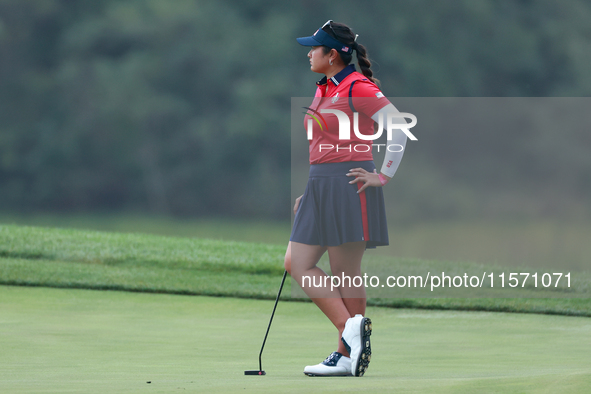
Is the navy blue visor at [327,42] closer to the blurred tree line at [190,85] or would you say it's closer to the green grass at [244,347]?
the green grass at [244,347]

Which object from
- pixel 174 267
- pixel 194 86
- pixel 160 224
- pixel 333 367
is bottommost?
pixel 333 367

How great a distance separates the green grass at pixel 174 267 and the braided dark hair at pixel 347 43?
3436 millimetres

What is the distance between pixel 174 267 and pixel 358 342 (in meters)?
6.06

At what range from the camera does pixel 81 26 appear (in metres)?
24.4

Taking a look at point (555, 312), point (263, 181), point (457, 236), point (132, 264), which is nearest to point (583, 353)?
point (457, 236)

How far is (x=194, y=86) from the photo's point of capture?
964 inches

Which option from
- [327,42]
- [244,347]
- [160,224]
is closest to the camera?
[327,42]

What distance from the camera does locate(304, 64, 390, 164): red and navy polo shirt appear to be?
3.19 m

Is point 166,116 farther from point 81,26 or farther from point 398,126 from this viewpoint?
point 398,126

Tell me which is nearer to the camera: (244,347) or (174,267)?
(244,347)

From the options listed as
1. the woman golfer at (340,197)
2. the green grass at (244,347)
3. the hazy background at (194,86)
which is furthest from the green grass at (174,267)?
the hazy background at (194,86)

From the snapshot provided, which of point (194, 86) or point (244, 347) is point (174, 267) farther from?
point (194, 86)

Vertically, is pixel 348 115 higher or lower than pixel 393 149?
higher

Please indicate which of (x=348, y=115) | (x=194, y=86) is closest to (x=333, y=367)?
(x=348, y=115)
